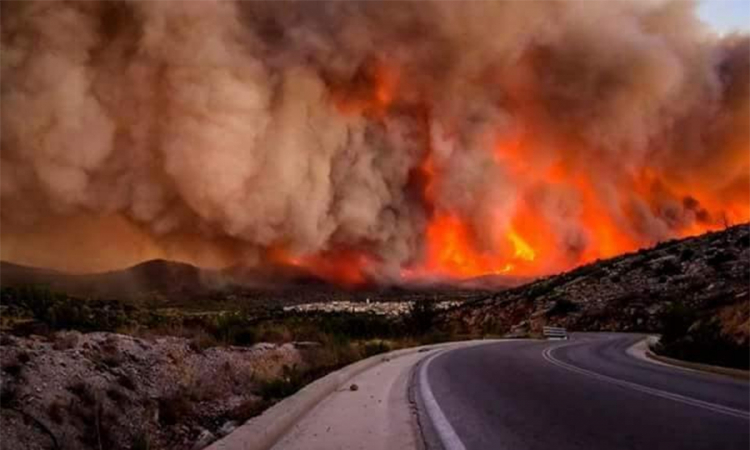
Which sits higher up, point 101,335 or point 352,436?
point 101,335

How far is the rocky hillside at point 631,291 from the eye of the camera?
43.4 metres

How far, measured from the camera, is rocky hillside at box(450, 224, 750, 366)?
Answer: 43.4 m

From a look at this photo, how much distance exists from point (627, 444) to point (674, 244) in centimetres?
6189

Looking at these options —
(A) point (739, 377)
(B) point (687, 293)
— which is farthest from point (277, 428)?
(B) point (687, 293)

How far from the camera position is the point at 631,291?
51.4 metres

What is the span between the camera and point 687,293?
4325 centimetres

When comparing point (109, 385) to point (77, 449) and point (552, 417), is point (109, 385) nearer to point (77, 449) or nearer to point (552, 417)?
point (77, 449)

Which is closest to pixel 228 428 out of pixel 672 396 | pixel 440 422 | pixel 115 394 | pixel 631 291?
pixel 115 394

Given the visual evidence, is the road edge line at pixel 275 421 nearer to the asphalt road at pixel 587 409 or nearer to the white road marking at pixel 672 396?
the asphalt road at pixel 587 409

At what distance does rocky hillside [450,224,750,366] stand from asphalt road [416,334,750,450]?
2069 cm

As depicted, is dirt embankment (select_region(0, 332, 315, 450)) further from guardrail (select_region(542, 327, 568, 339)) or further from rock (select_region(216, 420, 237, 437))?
guardrail (select_region(542, 327, 568, 339))

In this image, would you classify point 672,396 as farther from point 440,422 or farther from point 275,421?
point 275,421

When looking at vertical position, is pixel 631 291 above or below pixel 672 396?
above

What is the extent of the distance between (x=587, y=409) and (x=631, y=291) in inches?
1836
